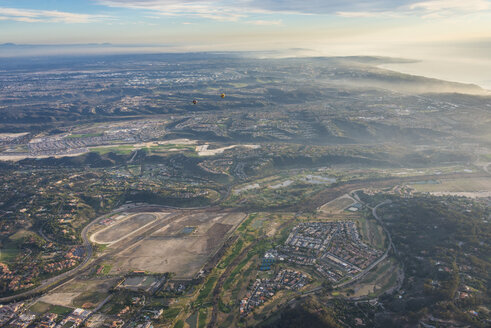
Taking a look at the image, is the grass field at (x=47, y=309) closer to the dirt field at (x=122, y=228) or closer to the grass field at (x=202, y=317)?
the dirt field at (x=122, y=228)

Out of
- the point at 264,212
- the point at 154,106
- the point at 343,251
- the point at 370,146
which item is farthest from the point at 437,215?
the point at 154,106

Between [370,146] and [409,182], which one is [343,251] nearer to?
[409,182]

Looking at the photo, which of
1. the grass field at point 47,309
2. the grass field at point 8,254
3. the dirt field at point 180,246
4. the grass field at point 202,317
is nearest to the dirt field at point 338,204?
the dirt field at point 180,246

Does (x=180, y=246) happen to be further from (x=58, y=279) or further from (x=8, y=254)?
(x=8, y=254)

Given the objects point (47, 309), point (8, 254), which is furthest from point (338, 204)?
point (8, 254)

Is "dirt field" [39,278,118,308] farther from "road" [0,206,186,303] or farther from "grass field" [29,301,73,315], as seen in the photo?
"road" [0,206,186,303]
